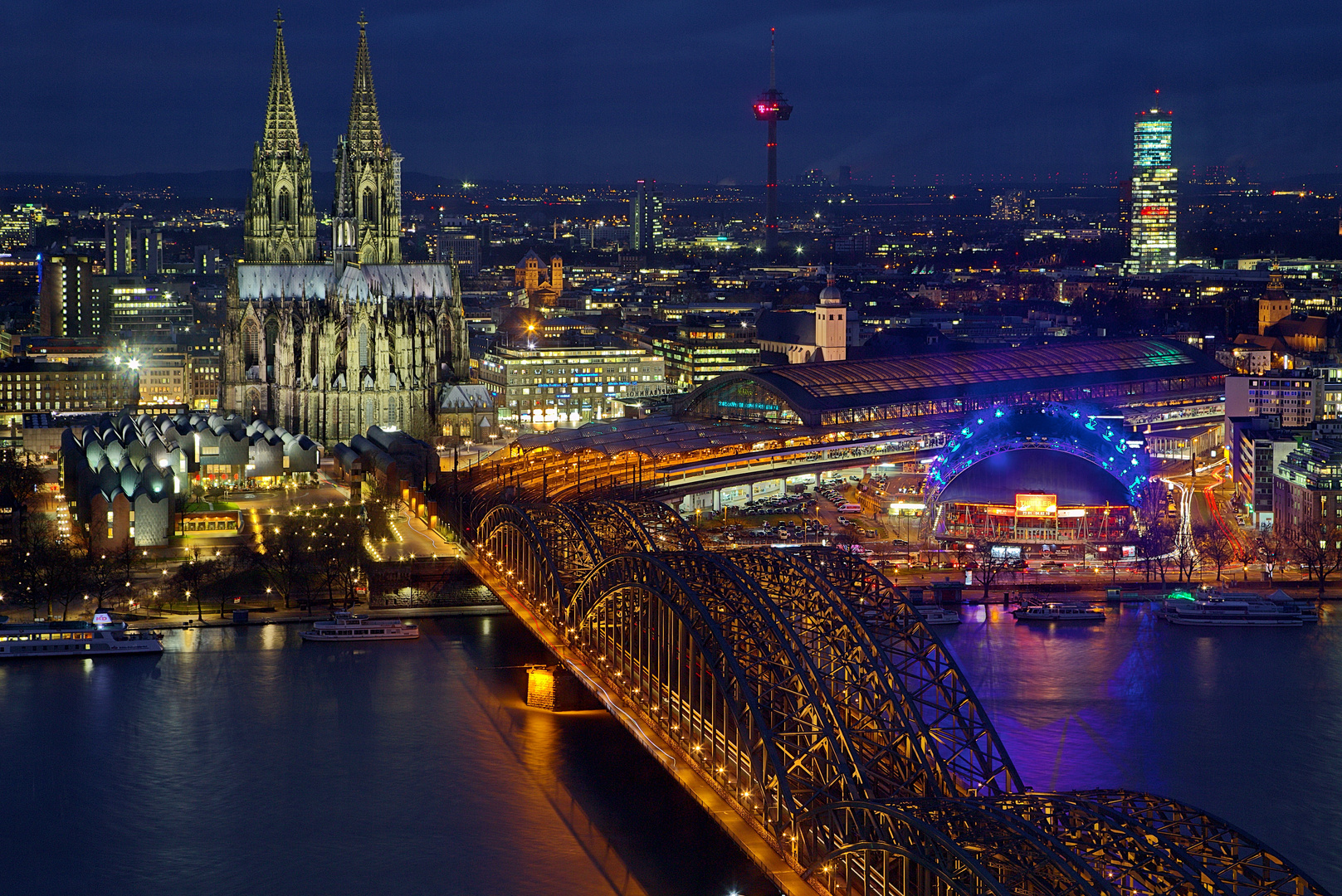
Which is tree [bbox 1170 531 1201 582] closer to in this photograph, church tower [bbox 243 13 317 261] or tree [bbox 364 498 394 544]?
tree [bbox 364 498 394 544]

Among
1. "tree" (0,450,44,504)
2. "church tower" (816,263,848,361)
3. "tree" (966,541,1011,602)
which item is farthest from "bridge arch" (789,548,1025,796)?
"church tower" (816,263,848,361)

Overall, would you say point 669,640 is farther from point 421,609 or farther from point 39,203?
point 39,203

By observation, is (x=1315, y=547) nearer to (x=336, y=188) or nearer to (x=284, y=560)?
(x=284, y=560)

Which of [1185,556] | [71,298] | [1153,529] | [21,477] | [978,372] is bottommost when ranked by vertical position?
[1185,556]

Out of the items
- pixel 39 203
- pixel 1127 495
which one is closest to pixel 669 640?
pixel 1127 495

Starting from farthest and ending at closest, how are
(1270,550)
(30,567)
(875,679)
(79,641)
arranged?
(1270,550) → (30,567) → (79,641) → (875,679)

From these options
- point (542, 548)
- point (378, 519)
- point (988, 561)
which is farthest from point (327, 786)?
point (988, 561)
